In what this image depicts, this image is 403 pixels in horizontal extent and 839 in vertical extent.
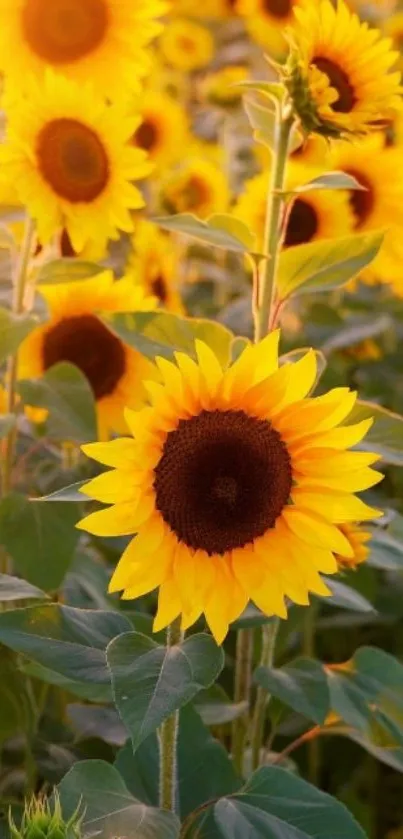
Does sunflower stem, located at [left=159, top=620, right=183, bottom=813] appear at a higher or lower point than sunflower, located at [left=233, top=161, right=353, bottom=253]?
lower

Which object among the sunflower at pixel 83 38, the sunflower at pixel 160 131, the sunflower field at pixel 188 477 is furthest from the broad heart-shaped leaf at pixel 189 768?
the sunflower at pixel 160 131

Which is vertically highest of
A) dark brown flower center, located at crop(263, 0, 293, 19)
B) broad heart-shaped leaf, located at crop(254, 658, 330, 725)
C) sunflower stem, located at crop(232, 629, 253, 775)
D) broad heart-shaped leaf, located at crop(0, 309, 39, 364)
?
dark brown flower center, located at crop(263, 0, 293, 19)

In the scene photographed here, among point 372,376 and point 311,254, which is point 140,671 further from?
point 372,376

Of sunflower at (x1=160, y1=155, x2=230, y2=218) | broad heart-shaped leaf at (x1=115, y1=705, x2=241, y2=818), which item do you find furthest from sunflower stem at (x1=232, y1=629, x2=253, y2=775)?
sunflower at (x1=160, y1=155, x2=230, y2=218)

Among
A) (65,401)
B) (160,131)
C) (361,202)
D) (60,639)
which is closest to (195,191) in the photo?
(160,131)

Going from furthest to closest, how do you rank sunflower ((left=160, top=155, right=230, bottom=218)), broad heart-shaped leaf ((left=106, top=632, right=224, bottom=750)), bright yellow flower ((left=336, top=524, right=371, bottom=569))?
sunflower ((left=160, top=155, right=230, bottom=218)) < bright yellow flower ((left=336, top=524, right=371, bottom=569)) < broad heart-shaped leaf ((left=106, top=632, right=224, bottom=750))

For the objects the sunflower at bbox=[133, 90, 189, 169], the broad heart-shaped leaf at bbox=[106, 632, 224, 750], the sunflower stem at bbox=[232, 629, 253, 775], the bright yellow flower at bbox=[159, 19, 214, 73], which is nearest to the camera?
the broad heart-shaped leaf at bbox=[106, 632, 224, 750]

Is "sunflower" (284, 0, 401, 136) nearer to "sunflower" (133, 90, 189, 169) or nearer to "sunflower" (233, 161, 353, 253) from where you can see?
"sunflower" (233, 161, 353, 253)

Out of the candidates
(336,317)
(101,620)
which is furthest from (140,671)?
(336,317)
